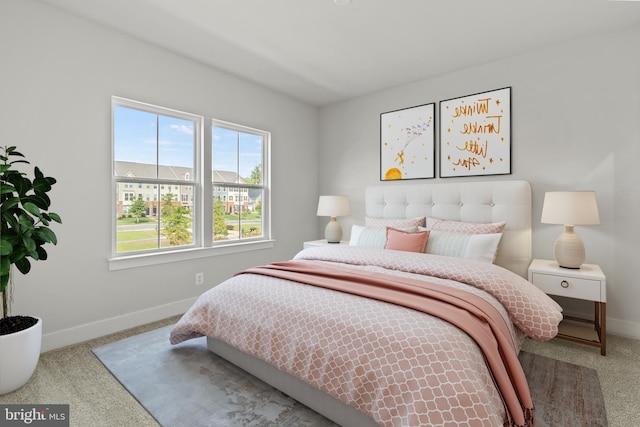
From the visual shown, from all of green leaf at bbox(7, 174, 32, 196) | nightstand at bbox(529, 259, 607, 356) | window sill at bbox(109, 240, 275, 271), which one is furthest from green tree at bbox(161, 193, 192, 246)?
nightstand at bbox(529, 259, 607, 356)

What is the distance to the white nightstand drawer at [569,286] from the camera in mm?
2367

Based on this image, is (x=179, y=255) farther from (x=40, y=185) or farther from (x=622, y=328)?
(x=622, y=328)

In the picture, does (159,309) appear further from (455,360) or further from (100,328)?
(455,360)

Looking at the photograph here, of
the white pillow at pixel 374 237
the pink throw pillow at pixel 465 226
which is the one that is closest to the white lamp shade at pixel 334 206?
the white pillow at pixel 374 237

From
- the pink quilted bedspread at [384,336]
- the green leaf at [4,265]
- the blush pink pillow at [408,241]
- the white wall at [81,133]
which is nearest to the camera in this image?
the pink quilted bedspread at [384,336]

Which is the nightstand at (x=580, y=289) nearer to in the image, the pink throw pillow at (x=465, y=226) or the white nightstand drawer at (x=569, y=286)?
the white nightstand drawer at (x=569, y=286)

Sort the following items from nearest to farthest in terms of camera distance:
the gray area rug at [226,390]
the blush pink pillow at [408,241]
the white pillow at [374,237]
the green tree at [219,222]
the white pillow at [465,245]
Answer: the gray area rug at [226,390]
the white pillow at [465,245]
the blush pink pillow at [408,241]
the white pillow at [374,237]
the green tree at [219,222]

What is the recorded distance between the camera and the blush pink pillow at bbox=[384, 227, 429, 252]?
2.80m

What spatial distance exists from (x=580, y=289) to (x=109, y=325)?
3.78 meters

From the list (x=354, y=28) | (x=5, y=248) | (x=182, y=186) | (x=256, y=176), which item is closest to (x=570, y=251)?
(x=354, y=28)

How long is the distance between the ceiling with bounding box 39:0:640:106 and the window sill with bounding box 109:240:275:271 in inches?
76.7

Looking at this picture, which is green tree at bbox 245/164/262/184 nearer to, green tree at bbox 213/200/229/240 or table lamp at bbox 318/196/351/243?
green tree at bbox 213/200/229/240

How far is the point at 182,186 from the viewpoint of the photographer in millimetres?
3320

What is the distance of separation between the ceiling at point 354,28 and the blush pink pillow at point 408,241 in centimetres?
172
